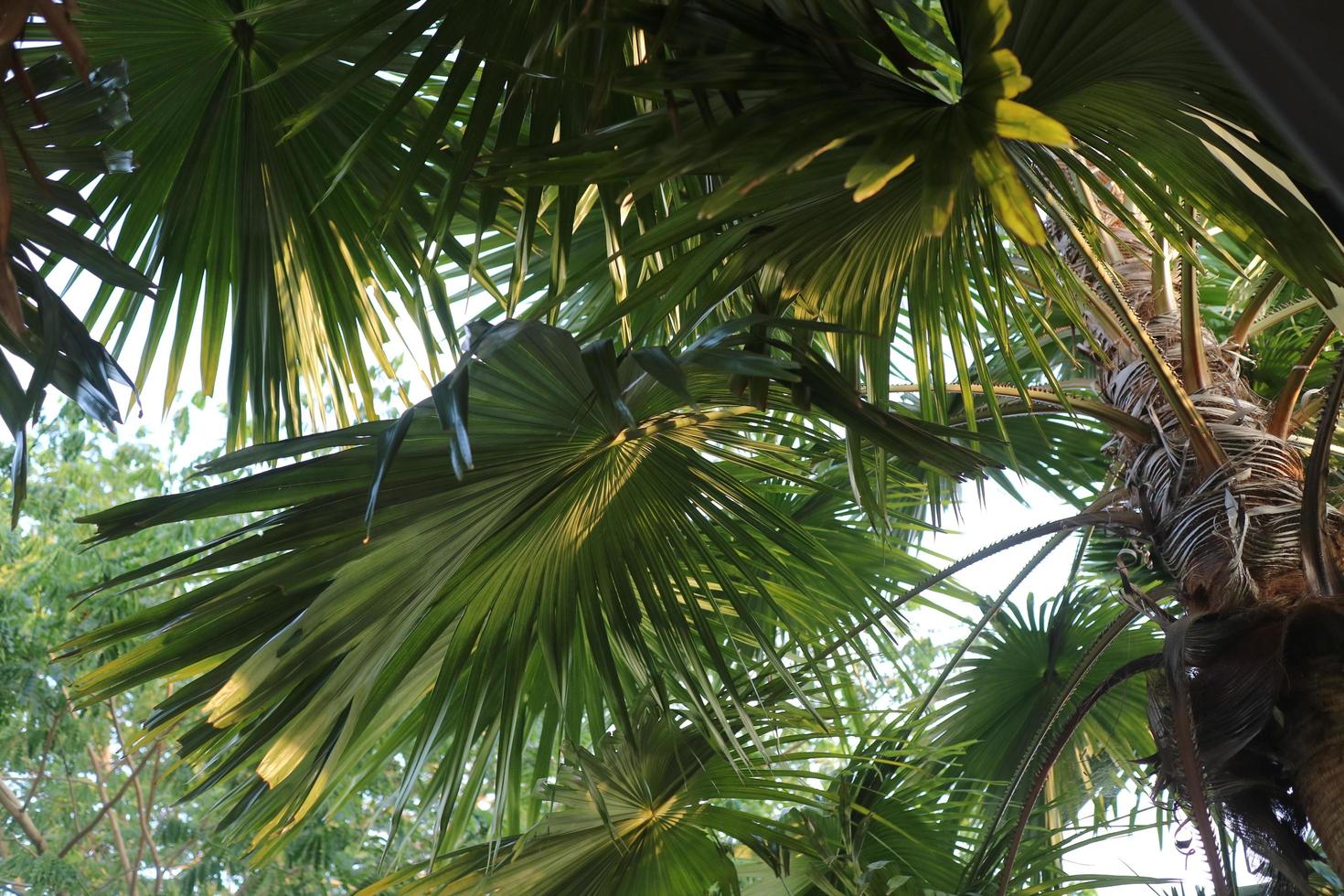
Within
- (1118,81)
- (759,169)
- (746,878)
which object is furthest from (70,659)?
(746,878)

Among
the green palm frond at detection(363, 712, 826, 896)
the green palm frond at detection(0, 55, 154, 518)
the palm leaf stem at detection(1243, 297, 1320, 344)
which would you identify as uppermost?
the palm leaf stem at detection(1243, 297, 1320, 344)

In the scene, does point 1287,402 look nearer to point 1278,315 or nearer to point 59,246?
point 1278,315

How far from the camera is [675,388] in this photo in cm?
85

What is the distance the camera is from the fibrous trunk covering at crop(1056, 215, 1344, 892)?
46.8 inches

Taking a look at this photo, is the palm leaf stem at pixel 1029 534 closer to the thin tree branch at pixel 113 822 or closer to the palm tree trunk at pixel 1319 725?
the palm tree trunk at pixel 1319 725

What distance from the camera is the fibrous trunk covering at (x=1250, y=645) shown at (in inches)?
46.8

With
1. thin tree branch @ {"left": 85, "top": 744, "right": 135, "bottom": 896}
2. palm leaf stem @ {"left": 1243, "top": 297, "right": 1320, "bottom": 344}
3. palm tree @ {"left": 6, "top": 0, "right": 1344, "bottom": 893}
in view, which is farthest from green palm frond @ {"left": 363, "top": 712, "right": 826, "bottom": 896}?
thin tree branch @ {"left": 85, "top": 744, "right": 135, "bottom": 896}

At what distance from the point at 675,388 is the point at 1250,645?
0.83 metres

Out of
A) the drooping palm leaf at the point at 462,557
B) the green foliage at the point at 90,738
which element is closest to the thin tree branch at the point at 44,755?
the green foliage at the point at 90,738

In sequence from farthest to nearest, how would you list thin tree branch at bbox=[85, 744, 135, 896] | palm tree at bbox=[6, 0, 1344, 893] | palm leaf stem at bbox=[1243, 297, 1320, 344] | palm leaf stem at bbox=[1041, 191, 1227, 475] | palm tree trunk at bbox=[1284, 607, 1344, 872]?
thin tree branch at bbox=[85, 744, 135, 896]
palm leaf stem at bbox=[1243, 297, 1320, 344]
palm leaf stem at bbox=[1041, 191, 1227, 475]
palm tree trunk at bbox=[1284, 607, 1344, 872]
palm tree at bbox=[6, 0, 1344, 893]

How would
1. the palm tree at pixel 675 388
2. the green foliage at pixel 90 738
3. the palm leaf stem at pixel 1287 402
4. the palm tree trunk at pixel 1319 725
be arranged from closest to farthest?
the palm tree at pixel 675 388 < the palm tree trunk at pixel 1319 725 < the palm leaf stem at pixel 1287 402 < the green foliage at pixel 90 738

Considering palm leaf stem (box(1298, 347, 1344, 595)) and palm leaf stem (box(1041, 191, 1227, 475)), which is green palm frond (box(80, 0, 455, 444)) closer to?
palm leaf stem (box(1041, 191, 1227, 475))

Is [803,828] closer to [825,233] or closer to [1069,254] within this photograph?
[825,233]

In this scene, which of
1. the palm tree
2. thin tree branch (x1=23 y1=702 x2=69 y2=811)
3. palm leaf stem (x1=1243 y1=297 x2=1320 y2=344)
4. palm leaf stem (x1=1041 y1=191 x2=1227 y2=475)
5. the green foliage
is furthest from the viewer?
thin tree branch (x1=23 y1=702 x2=69 y2=811)
